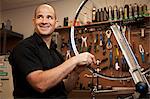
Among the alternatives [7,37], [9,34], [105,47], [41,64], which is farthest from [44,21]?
[7,37]

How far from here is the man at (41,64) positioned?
991mm

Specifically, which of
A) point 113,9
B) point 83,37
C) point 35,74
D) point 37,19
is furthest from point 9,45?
point 35,74

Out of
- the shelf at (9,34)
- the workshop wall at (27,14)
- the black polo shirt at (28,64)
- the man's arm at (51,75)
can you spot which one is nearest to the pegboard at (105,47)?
the workshop wall at (27,14)

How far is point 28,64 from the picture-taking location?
3.35ft

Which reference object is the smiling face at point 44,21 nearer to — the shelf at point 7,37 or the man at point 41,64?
the man at point 41,64

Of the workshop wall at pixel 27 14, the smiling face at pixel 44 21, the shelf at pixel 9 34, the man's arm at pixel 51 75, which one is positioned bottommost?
the man's arm at pixel 51 75

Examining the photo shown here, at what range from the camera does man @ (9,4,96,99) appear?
0.99 m

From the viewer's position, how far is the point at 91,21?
9.73 ft

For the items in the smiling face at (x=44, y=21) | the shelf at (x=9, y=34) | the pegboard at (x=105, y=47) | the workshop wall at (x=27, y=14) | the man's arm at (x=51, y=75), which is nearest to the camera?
the man's arm at (x=51, y=75)

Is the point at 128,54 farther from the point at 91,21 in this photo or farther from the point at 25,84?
the point at 91,21

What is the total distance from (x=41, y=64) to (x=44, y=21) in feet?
0.83

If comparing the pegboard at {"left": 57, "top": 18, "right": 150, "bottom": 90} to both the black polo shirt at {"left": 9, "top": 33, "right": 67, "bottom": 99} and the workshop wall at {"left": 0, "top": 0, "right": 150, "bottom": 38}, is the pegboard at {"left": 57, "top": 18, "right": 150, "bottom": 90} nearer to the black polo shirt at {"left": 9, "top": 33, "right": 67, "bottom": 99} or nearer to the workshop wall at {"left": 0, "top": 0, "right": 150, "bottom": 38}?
the workshop wall at {"left": 0, "top": 0, "right": 150, "bottom": 38}

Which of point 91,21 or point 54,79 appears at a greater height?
point 91,21

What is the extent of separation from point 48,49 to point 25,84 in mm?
235
